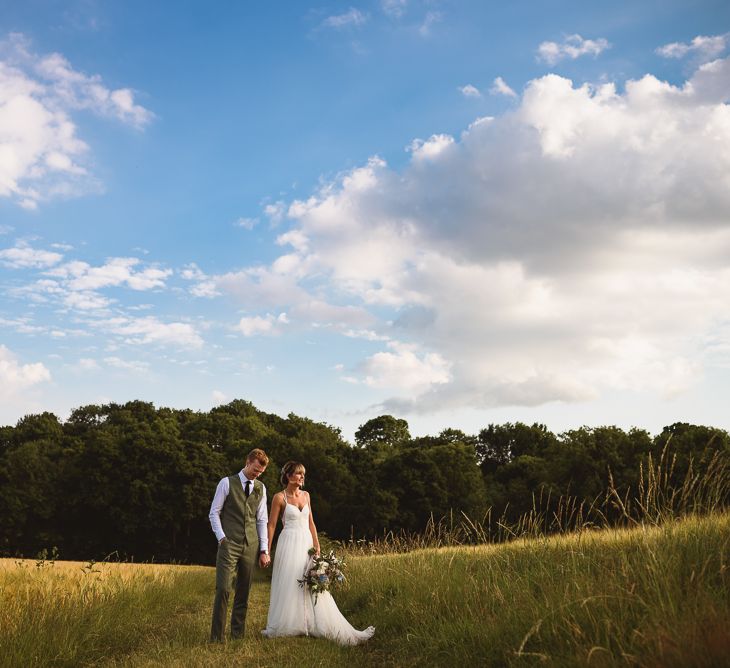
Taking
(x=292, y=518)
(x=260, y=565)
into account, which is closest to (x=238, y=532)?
(x=260, y=565)

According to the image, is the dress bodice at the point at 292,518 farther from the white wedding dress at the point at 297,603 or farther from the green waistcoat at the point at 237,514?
the green waistcoat at the point at 237,514

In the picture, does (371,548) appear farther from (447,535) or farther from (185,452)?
(185,452)

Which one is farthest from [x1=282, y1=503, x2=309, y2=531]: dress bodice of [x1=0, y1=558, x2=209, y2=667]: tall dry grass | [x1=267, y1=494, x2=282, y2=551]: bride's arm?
[x1=0, y1=558, x2=209, y2=667]: tall dry grass

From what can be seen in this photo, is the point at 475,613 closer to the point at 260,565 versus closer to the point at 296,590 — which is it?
the point at 296,590

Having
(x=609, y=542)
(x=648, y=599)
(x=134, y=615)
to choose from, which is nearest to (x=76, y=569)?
(x=134, y=615)

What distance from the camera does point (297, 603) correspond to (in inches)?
330

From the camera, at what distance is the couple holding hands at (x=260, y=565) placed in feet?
26.5

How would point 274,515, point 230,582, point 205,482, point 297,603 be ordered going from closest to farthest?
point 230,582, point 297,603, point 274,515, point 205,482

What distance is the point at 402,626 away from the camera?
7.88 m

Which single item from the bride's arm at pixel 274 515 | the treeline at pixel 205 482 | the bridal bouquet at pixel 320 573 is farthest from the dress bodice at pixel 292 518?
the treeline at pixel 205 482

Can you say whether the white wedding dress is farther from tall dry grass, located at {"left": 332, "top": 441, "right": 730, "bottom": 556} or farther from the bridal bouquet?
tall dry grass, located at {"left": 332, "top": 441, "right": 730, "bottom": 556}

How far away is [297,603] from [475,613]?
2.81m

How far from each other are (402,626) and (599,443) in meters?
37.6

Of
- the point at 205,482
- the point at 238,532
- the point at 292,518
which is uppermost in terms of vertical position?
the point at 292,518
